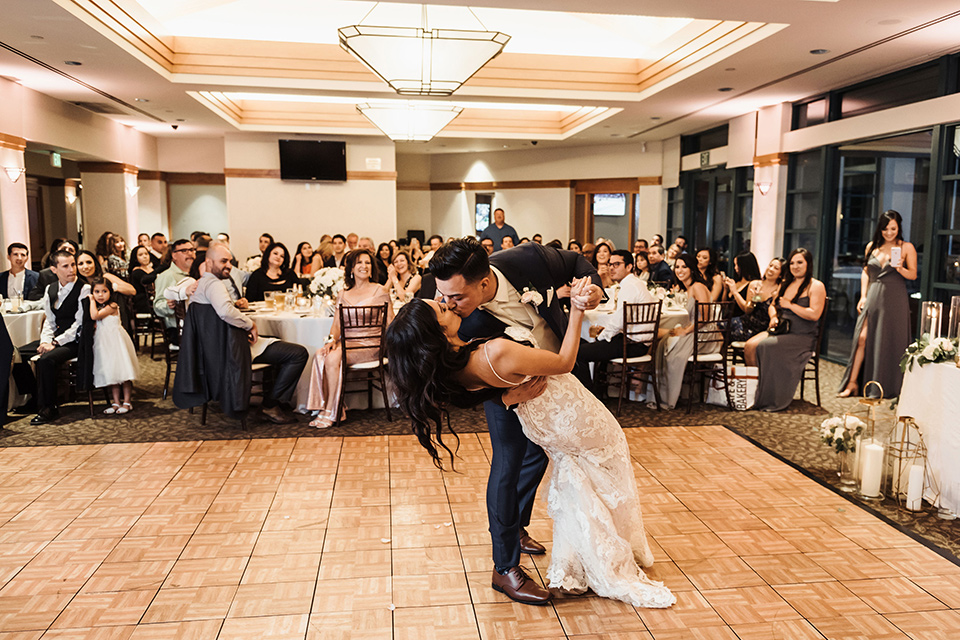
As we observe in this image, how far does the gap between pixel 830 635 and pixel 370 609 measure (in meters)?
1.85

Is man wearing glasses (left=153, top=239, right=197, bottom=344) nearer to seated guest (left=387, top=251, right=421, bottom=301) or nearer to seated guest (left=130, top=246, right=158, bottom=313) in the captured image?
seated guest (left=130, top=246, right=158, bottom=313)

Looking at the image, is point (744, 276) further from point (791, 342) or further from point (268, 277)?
point (268, 277)

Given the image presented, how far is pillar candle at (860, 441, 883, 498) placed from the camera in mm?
Answer: 4066

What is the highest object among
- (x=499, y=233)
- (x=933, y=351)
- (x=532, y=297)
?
(x=499, y=233)

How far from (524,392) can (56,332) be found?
17.2 feet

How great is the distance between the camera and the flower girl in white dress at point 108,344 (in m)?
5.88

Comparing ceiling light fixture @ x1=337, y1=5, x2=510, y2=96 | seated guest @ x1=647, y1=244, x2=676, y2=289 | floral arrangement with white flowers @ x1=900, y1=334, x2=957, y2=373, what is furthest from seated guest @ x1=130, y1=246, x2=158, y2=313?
floral arrangement with white flowers @ x1=900, y1=334, x2=957, y2=373

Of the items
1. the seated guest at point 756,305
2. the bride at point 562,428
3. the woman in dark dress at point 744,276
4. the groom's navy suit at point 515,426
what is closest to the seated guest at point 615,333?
the seated guest at point 756,305

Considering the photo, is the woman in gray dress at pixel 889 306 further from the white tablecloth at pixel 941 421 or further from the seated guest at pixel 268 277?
the seated guest at pixel 268 277

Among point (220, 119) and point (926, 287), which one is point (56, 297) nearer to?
point (220, 119)

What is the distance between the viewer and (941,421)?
3828 mm

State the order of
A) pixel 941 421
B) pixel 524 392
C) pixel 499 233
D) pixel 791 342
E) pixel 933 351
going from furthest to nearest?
pixel 499 233 < pixel 791 342 < pixel 933 351 < pixel 941 421 < pixel 524 392

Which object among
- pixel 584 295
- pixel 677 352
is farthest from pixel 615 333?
pixel 584 295

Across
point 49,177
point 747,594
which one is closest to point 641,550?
point 747,594
